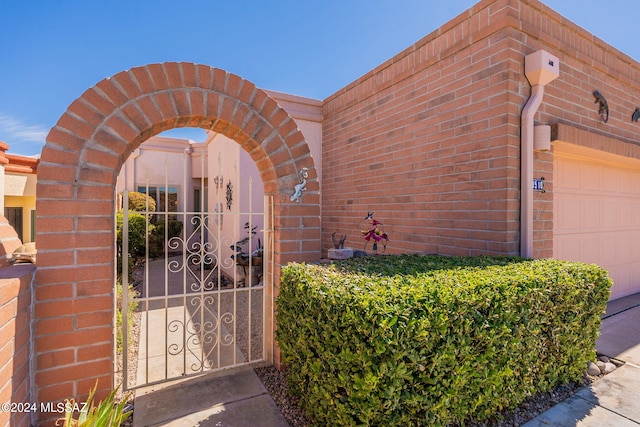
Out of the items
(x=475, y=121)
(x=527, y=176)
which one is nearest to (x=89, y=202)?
(x=475, y=121)

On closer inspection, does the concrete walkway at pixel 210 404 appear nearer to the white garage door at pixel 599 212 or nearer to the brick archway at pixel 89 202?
the brick archway at pixel 89 202

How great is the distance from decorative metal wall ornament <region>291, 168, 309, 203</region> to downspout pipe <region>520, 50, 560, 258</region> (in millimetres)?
2474

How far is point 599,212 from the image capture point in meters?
5.25

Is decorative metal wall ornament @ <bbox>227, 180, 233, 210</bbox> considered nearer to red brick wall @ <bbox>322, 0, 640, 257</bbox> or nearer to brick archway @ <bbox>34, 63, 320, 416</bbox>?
red brick wall @ <bbox>322, 0, 640, 257</bbox>

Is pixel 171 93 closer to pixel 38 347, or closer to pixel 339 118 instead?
pixel 38 347

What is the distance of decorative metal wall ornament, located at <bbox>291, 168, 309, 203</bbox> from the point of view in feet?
10.7

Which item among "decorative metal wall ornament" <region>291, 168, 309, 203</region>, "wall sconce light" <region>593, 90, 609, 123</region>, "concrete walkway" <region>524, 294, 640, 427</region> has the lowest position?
"concrete walkway" <region>524, 294, 640, 427</region>

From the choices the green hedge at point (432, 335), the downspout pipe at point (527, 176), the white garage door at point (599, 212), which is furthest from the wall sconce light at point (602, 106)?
the green hedge at point (432, 335)

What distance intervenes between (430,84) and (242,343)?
172 inches

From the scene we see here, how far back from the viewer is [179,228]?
11.7 meters

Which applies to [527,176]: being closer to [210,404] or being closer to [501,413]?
[501,413]

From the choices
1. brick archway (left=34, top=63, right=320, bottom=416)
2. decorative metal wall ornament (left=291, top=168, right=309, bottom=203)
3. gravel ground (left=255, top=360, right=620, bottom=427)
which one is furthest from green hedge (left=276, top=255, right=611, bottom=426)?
brick archway (left=34, top=63, right=320, bottom=416)

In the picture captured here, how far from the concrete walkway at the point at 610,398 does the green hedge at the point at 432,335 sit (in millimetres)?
198

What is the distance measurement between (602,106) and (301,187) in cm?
472
